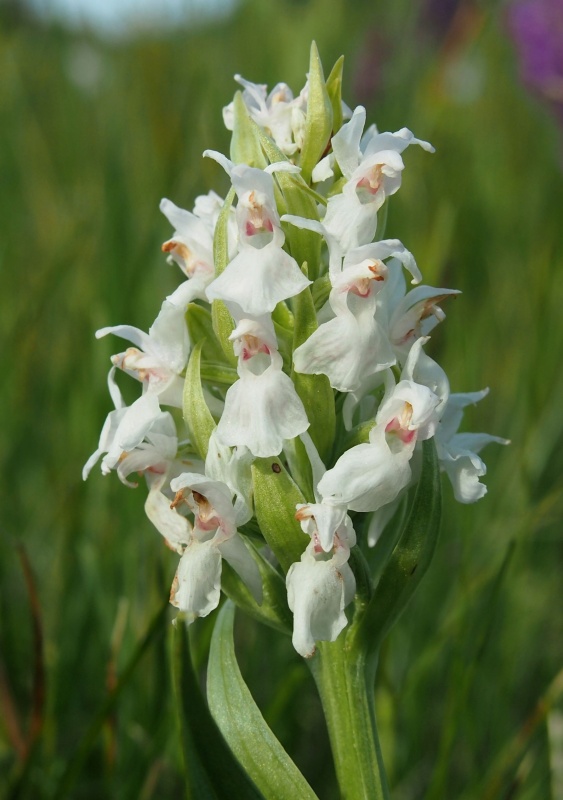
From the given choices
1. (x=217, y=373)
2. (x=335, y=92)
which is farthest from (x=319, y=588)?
(x=335, y=92)

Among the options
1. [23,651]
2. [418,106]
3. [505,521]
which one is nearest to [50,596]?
[23,651]

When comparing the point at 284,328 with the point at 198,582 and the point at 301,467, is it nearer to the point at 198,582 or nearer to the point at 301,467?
the point at 301,467

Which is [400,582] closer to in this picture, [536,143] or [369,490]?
[369,490]

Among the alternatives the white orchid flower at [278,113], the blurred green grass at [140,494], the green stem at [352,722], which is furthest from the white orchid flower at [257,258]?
the blurred green grass at [140,494]

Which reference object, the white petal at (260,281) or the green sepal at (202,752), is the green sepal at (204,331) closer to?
the white petal at (260,281)

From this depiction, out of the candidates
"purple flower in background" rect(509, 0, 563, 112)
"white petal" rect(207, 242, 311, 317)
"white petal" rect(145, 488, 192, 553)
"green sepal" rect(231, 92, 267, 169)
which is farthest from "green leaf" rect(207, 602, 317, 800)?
"purple flower in background" rect(509, 0, 563, 112)

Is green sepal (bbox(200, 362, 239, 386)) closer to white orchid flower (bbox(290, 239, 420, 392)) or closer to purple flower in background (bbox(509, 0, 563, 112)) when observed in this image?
white orchid flower (bbox(290, 239, 420, 392))
